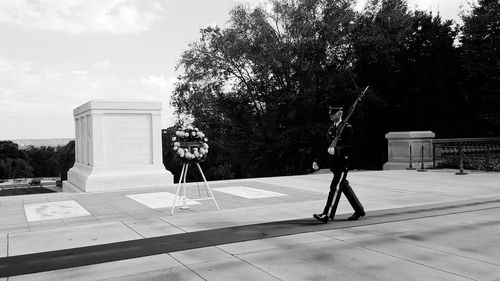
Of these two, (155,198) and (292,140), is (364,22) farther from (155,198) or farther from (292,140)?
(155,198)

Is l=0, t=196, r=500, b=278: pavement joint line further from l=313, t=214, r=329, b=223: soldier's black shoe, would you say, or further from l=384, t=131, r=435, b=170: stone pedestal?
l=384, t=131, r=435, b=170: stone pedestal

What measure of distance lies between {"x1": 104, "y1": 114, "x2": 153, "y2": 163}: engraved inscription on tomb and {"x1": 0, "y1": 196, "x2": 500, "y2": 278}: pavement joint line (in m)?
7.02

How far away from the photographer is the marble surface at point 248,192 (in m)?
11.0

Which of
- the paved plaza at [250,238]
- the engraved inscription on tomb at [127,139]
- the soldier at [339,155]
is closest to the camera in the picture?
the paved plaza at [250,238]

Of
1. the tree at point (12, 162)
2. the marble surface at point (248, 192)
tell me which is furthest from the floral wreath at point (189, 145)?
the tree at point (12, 162)

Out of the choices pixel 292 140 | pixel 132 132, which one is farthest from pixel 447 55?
pixel 132 132

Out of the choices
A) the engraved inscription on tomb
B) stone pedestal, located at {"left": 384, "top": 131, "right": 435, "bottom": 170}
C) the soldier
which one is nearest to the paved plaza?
the soldier

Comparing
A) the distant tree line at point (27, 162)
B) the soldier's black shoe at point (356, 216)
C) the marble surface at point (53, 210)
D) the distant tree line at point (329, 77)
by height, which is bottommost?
the distant tree line at point (27, 162)

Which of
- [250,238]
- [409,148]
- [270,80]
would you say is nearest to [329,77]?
[270,80]

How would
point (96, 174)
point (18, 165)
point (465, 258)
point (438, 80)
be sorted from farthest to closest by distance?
point (18, 165) < point (438, 80) < point (96, 174) < point (465, 258)

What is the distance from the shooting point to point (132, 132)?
13.4 m

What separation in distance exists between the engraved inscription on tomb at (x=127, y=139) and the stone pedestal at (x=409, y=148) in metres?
10.6

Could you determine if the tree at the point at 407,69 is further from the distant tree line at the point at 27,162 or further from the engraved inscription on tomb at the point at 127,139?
the distant tree line at the point at 27,162

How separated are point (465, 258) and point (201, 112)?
27369 mm
